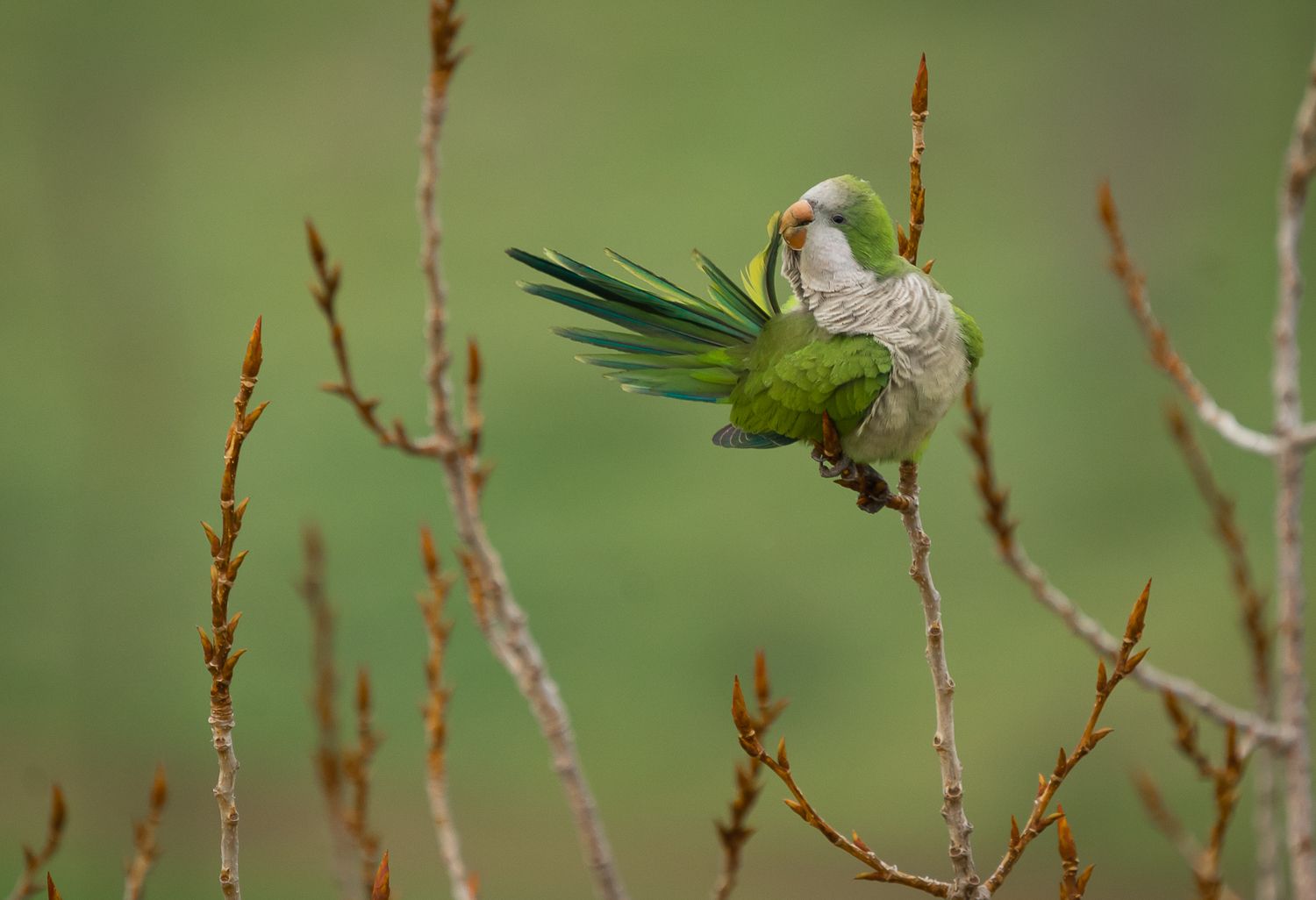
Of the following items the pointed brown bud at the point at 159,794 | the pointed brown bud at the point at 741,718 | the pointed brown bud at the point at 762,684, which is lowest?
the pointed brown bud at the point at 159,794

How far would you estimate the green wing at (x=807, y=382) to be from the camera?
3.34 feet

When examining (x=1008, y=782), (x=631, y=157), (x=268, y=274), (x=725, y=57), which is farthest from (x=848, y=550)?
(x=268, y=274)

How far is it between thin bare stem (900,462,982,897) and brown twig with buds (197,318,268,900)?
485 mm

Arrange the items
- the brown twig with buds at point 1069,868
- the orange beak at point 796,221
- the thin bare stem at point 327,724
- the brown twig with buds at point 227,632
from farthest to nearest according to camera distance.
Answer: the thin bare stem at point 327,724 < the orange beak at point 796,221 < the brown twig with buds at point 1069,868 < the brown twig with buds at point 227,632

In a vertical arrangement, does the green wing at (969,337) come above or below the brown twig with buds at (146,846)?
above

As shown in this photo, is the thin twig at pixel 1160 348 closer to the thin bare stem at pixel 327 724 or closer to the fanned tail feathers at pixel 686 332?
the fanned tail feathers at pixel 686 332

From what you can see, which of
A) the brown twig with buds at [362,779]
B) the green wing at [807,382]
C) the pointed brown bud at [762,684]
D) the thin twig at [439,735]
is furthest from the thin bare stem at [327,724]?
the green wing at [807,382]

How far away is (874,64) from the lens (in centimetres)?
567

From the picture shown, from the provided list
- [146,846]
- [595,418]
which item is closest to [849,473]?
[146,846]

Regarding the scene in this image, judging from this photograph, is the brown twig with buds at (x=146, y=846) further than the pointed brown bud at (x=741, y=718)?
Yes

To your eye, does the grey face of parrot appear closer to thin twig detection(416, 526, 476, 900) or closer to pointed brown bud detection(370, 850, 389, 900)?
thin twig detection(416, 526, 476, 900)

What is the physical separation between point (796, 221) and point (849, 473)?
0.21 m

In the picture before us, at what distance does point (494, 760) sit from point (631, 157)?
2.59m

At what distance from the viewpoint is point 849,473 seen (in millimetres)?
1034
